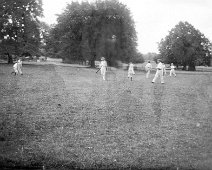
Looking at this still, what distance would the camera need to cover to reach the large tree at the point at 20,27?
58.0 metres

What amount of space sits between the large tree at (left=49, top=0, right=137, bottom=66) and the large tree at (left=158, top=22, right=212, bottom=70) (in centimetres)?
2224

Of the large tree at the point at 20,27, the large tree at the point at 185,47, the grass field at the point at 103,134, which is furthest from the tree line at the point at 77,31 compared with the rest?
the grass field at the point at 103,134

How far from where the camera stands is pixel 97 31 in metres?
61.3

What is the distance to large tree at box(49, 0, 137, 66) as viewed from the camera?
61.6 meters

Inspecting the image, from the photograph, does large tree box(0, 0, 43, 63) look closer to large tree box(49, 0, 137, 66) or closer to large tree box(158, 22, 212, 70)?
large tree box(49, 0, 137, 66)

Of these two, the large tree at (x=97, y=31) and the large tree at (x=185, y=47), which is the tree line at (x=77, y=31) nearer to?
the large tree at (x=97, y=31)

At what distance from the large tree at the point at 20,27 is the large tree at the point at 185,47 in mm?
42420

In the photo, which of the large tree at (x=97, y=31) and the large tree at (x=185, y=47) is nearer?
the large tree at (x=97, y=31)

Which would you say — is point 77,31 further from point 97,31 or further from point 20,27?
point 20,27

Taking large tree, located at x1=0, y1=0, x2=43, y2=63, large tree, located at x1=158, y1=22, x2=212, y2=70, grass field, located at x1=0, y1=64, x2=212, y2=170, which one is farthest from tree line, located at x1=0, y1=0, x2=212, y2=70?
grass field, located at x1=0, y1=64, x2=212, y2=170

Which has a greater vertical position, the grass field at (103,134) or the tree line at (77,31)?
the tree line at (77,31)

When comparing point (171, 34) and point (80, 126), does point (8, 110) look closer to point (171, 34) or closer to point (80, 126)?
point (80, 126)

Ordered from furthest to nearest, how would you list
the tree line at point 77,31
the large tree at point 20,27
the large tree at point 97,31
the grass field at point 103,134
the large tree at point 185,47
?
the large tree at point 185,47 → the large tree at point 97,31 → the tree line at point 77,31 → the large tree at point 20,27 → the grass field at point 103,134

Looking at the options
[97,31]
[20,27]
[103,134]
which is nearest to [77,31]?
[97,31]
